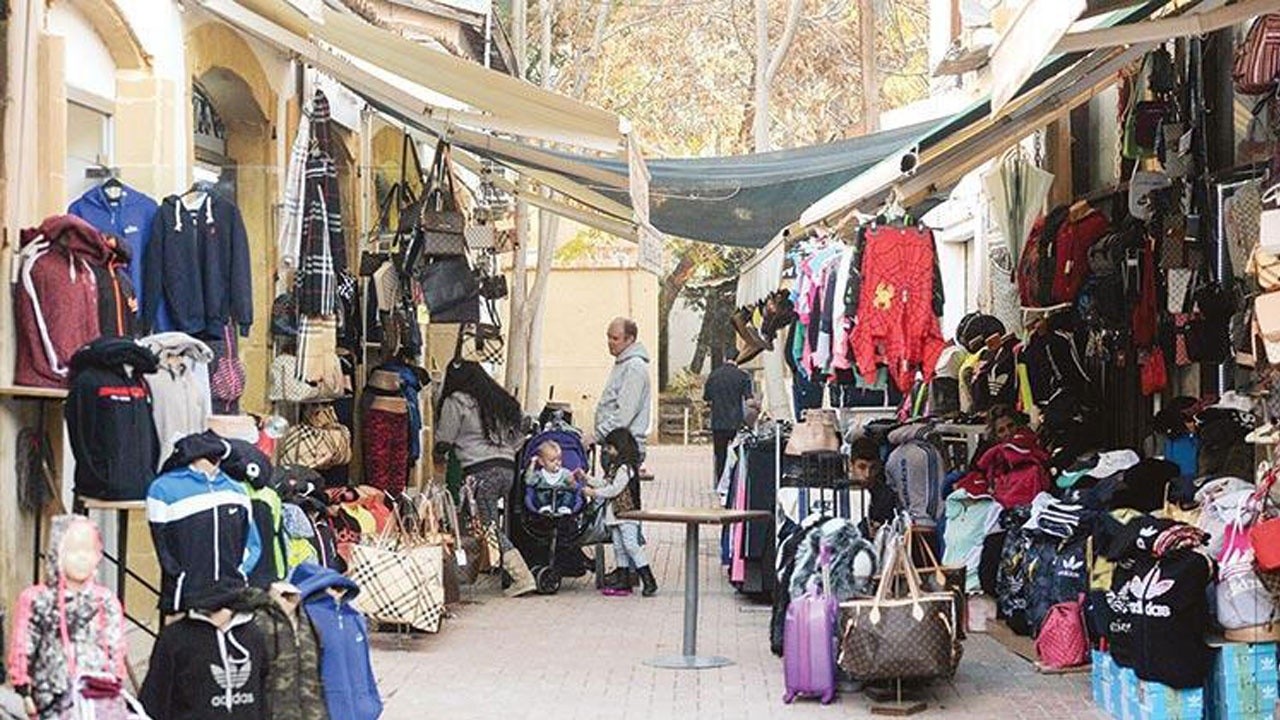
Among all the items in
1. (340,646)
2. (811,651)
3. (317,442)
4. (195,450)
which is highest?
(195,450)

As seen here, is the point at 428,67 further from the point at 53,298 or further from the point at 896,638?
the point at 896,638

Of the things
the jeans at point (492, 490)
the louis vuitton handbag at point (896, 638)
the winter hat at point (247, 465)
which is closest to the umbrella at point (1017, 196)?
the jeans at point (492, 490)

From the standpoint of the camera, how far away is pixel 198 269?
1109 cm

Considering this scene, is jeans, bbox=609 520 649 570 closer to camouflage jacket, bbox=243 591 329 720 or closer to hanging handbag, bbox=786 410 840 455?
hanging handbag, bbox=786 410 840 455

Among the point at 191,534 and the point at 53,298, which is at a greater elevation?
the point at 53,298

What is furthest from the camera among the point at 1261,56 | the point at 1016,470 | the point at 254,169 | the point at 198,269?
the point at 254,169

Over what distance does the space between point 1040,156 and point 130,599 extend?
8307 mm

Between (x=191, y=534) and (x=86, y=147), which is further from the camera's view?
(x=86, y=147)

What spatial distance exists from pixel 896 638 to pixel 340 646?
301cm

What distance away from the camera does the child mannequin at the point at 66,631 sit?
281 inches

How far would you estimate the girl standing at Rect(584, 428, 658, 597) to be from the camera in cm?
1506

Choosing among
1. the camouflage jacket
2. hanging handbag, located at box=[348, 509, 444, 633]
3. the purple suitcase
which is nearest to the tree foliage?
hanging handbag, located at box=[348, 509, 444, 633]

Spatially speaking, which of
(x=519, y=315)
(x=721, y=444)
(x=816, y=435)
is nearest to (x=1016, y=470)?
(x=816, y=435)

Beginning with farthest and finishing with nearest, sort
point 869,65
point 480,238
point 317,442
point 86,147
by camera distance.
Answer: point 869,65, point 480,238, point 317,442, point 86,147
